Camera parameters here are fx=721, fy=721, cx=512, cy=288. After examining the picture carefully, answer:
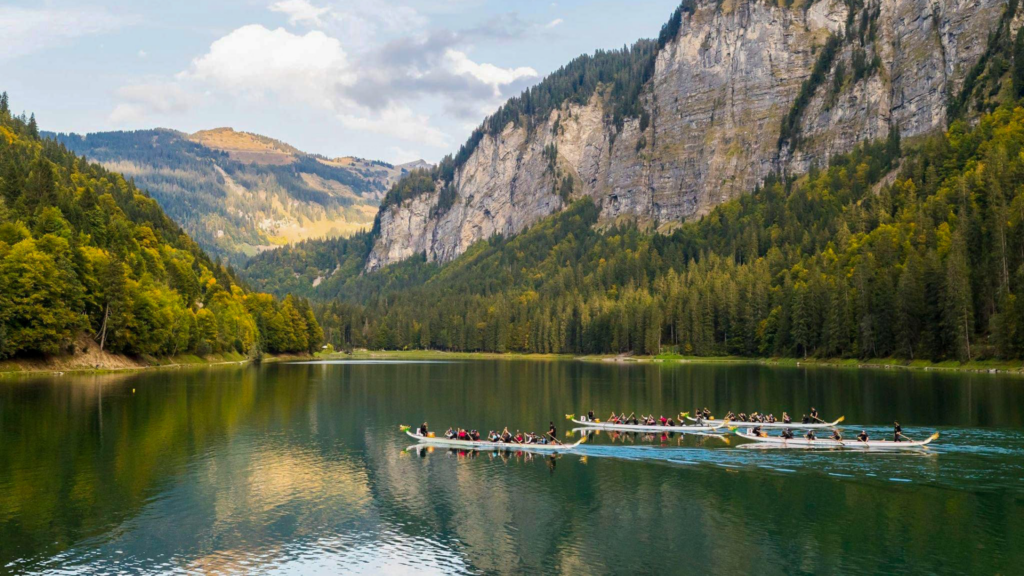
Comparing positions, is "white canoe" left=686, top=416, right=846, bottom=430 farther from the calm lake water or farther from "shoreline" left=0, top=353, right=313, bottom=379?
"shoreline" left=0, top=353, right=313, bottom=379

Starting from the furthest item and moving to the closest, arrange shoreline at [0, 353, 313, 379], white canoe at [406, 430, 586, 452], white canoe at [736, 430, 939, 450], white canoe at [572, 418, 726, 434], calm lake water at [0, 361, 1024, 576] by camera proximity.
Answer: shoreline at [0, 353, 313, 379]
white canoe at [572, 418, 726, 434]
white canoe at [406, 430, 586, 452]
white canoe at [736, 430, 939, 450]
calm lake water at [0, 361, 1024, 576]

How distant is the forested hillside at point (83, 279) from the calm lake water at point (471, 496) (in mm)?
30034

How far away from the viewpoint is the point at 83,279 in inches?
5182

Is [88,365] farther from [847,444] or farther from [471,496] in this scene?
[847,444]

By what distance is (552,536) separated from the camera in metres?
40.7

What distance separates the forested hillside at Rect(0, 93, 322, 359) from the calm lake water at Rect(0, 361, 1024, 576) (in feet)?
98.5

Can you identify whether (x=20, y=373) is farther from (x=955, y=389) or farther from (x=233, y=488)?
(x=955, y=389)

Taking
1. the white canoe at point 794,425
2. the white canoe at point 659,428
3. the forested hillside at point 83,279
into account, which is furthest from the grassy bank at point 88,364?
the white canoe at point 794,425

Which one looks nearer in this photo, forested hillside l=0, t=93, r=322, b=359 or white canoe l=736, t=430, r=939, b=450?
white canoe l=736, t=430, r=939, b=450

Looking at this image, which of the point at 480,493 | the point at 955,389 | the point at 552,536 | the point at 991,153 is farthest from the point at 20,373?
the point at 991,153

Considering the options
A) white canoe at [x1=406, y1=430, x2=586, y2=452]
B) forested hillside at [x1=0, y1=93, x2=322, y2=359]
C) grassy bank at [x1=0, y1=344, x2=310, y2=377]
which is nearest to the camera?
white canoe at [x1=406, y1=430, x2=586, y2=452]

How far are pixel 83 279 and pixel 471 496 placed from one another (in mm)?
112070

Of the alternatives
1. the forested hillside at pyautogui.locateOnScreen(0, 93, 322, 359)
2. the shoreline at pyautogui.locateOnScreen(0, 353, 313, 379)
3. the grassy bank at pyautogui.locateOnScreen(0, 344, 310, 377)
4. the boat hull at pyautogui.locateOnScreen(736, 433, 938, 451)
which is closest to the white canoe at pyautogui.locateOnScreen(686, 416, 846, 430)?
the boat hull at pyautogui.locateOnScreen(736, 433, 938, 451)

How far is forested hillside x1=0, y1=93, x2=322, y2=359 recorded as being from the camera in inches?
4579
